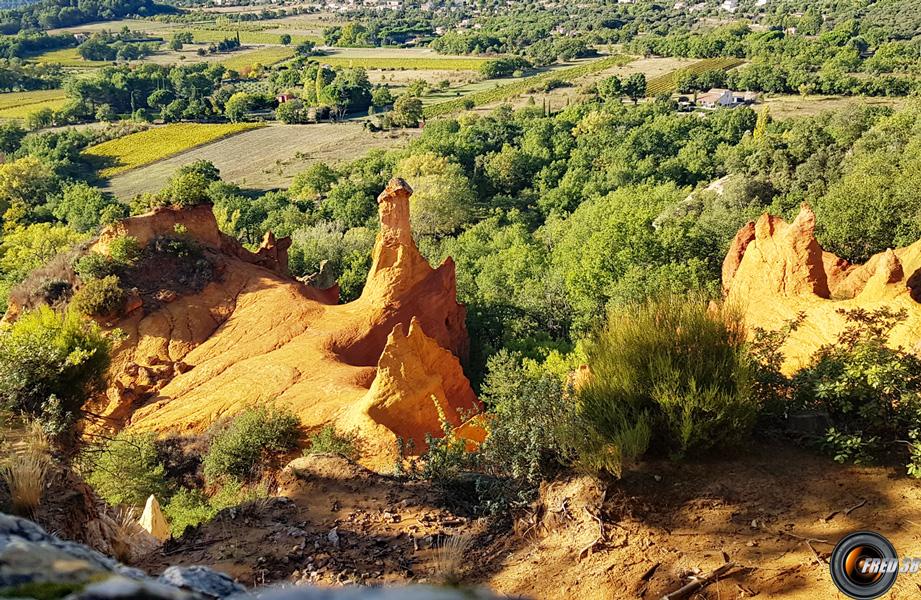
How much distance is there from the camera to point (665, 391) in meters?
9.06

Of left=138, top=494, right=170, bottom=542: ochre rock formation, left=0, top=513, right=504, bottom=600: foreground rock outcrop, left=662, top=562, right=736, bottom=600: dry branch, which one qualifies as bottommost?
left=138, top=494, right=170, bottom=542: ochre rock formation

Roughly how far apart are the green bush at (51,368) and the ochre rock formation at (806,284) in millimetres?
14585

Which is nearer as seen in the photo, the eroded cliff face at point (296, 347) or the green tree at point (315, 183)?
the eroded cliff face at point (296, 347)

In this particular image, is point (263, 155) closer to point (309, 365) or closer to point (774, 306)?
point (309, 365)

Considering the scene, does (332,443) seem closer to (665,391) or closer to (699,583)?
(665,391)

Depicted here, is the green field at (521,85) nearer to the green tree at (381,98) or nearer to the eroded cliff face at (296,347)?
the green tree at (381,98)

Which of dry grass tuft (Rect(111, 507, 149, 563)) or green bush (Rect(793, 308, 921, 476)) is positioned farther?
green bush (Rect(793, 308, 921, 476))

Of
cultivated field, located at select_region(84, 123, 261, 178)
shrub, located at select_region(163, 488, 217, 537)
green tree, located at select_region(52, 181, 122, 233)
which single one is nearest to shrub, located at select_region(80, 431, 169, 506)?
shrub, located at select_region(163, 488, 217, 537)

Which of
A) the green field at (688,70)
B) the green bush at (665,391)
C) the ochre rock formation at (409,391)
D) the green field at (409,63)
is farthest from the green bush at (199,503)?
the green field at (409,63)

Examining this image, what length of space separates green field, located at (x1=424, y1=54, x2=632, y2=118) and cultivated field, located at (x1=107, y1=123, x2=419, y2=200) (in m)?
14.0

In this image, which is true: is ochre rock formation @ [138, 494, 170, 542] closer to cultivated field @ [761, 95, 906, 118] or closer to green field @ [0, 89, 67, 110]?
cultivated field @ [761, 95, 906, 118]

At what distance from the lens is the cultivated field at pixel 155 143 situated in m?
81.0

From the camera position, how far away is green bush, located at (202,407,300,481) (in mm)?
15602

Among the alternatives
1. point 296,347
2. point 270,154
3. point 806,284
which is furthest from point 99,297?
point 270,154
